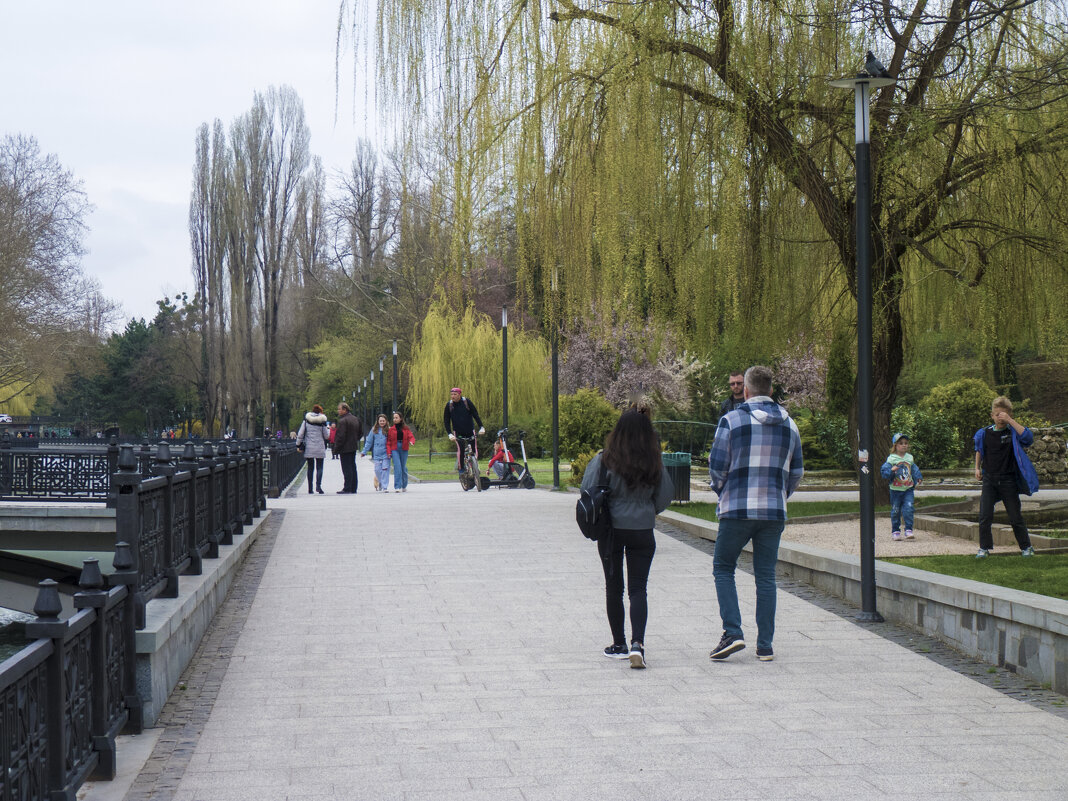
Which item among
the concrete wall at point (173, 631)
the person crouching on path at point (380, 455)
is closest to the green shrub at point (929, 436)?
the person crouching on path at point (380, 455)

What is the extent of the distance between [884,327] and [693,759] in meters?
9.60

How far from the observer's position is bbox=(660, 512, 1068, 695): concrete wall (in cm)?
672

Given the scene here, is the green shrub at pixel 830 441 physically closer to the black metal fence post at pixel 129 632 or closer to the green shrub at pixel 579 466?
the green shrub at pixel 579 466

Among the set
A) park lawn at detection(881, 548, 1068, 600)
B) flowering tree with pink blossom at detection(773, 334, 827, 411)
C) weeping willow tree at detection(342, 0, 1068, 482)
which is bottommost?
park lawn at detection(881, 548, 1068, 600)

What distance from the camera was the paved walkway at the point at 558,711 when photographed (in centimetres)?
493

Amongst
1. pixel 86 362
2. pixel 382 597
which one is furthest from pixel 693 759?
pixel 86 362

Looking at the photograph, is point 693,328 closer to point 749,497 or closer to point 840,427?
point 749,497

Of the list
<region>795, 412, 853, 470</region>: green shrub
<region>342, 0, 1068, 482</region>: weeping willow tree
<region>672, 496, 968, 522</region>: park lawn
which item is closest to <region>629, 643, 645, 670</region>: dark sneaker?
<region>342, 0, 1068, 482</region>: weeping willow tree

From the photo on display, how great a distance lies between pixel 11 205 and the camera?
42.9 meters

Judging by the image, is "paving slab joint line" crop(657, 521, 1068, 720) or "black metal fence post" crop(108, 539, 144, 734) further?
"paving slab joint line" crop(657, 521, 1068, 720)

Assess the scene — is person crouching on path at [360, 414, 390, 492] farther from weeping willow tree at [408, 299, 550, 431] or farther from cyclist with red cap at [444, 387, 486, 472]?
weeping willow tree at [408, 299, 550, 431]

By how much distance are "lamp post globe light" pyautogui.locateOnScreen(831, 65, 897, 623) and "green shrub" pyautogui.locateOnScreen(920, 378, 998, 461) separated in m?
20.1

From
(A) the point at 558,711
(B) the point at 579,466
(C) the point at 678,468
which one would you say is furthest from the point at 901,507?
(B) the point at 579,466

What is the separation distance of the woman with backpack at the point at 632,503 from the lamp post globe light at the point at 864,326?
216cm
